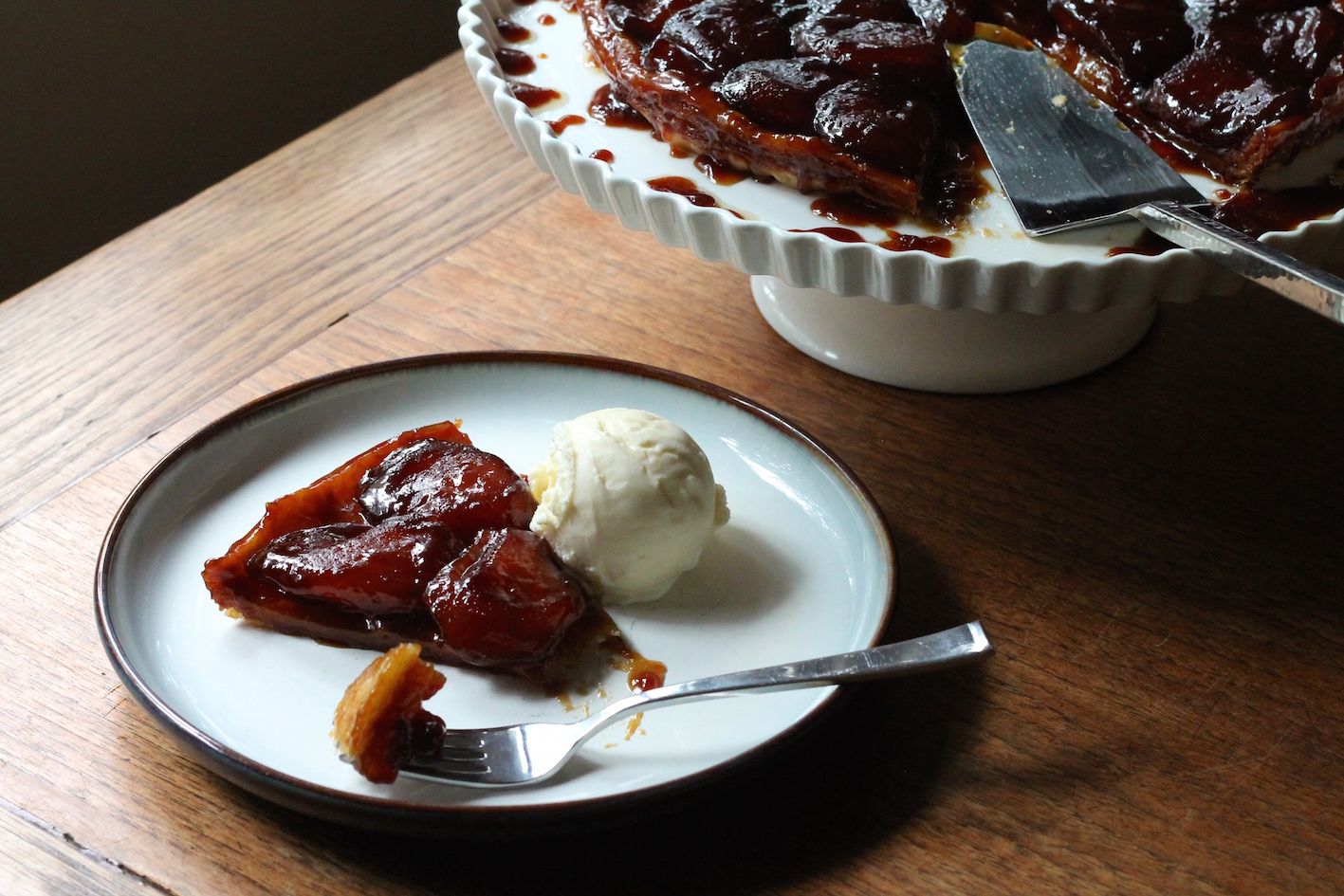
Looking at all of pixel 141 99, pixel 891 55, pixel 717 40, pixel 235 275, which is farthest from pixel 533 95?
pixel 141 99

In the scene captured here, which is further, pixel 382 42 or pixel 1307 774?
pixel 382 42

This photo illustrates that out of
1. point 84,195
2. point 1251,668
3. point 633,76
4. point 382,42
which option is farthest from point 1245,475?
point 382,42

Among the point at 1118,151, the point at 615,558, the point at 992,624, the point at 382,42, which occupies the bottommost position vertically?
the point at 382,42

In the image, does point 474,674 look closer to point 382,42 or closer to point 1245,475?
point 1245,475

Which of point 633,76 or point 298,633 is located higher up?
point 633,76

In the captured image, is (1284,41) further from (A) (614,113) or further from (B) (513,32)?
(B) (513,32)

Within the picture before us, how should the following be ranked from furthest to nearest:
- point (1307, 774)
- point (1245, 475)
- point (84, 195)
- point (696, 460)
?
point (84, 195), point (1245, 475), point (696, 460), point (1307, 774)
